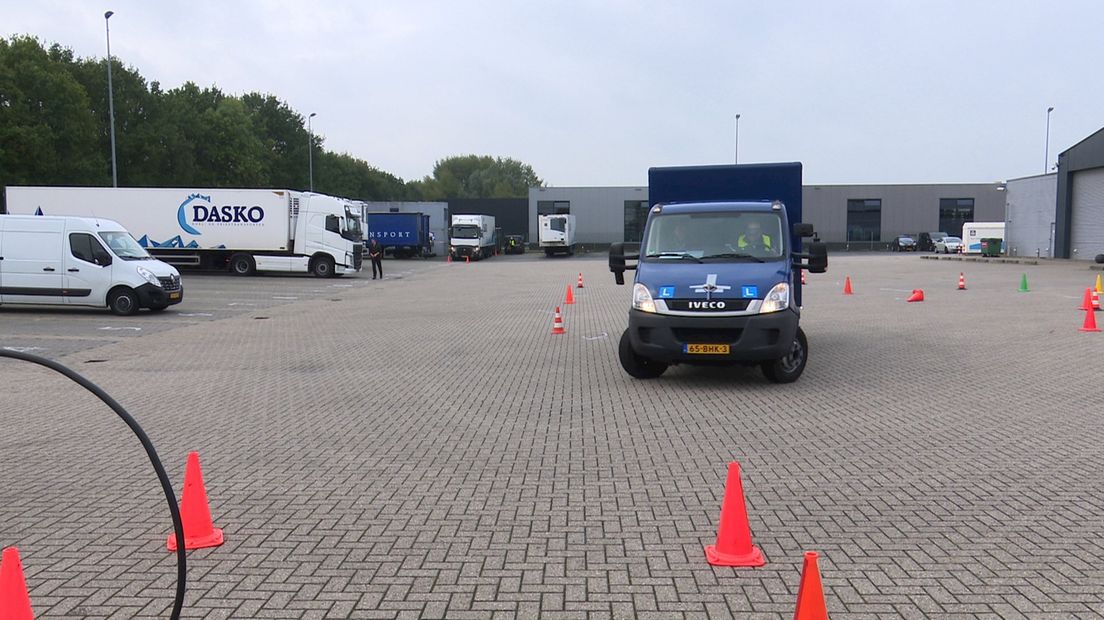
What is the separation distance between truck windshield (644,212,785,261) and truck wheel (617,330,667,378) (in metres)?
1.19

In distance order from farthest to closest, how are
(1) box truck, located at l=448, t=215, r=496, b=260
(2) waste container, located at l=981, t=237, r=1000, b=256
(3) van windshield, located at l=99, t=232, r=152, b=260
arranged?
(1) box truck, located at l=448, t=215, r=496, b=260
(2) waste container, located at l=981, t=237, r=1000, b=256
(3) van windshield, located at l=99, t=232, r=152, b=260

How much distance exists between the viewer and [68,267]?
19.2 meters

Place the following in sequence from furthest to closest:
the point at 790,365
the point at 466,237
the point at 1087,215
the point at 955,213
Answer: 1. the point at 955,213
2. the point at 466,237
3. the point at 1087,215
4. the point at 790,365

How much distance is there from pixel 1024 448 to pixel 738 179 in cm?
619

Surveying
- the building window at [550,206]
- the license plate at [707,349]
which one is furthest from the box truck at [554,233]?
the license plate at [707,349]

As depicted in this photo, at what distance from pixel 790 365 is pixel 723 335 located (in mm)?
1186

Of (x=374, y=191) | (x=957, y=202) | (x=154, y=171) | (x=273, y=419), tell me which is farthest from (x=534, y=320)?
(x=374, y=191)

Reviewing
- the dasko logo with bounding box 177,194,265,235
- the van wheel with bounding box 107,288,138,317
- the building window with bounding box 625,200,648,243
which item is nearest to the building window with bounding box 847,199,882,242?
the building window with bounding box 625,200,648,243

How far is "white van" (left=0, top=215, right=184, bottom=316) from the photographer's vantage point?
19078 mm

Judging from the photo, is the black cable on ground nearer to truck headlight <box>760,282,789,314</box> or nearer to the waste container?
truck headlight <box>760,282,789,314</box>

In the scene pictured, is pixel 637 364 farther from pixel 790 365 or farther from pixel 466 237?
pixel 466 237

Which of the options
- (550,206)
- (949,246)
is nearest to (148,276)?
(949,246)

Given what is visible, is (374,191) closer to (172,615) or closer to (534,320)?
(534,320)

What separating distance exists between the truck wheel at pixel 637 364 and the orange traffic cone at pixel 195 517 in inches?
253
